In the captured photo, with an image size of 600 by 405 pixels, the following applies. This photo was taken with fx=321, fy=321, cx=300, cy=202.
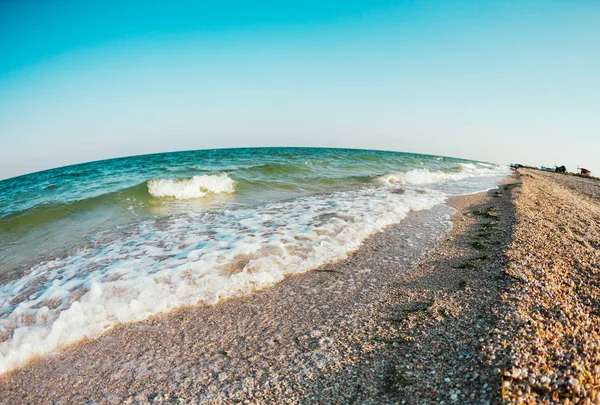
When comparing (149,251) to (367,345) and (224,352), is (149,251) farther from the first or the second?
(367,345)

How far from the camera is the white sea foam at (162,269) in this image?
348cm

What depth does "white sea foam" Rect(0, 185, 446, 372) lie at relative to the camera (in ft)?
11.4

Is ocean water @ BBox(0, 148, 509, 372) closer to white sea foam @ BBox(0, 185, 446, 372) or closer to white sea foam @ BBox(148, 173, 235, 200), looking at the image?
white sea foam @ BBox(0, 185, 446, 372)

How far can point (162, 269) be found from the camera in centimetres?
471

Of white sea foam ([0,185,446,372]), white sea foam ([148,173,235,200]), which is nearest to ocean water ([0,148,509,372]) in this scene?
white sea foam ([0,185,446,372])

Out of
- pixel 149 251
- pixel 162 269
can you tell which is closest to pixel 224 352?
pixel 162 269

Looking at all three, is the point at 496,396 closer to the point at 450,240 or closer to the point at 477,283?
the point at 477,283

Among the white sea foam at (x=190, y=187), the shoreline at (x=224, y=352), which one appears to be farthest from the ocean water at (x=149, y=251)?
the white sea foam at (x=190, y=187)

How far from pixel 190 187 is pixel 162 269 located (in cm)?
925

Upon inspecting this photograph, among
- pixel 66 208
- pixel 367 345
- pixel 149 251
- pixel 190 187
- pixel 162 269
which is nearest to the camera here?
pixel 367 345

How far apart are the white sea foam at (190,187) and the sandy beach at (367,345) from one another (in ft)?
31.5

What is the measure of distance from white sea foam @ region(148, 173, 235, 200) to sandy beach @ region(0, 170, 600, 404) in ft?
31.5

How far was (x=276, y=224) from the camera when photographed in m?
7.15

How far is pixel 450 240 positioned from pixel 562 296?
265cm
